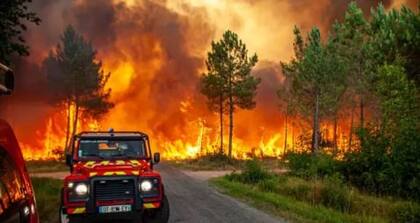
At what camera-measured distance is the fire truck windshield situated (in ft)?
42.8

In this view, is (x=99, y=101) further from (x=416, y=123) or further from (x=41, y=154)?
(x=416, y=123)

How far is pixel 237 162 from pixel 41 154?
2894 cm

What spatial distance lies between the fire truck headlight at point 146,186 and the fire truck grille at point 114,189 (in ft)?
0.69

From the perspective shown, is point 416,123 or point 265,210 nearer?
point 265,210

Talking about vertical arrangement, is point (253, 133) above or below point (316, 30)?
below

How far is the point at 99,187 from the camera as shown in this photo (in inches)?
461

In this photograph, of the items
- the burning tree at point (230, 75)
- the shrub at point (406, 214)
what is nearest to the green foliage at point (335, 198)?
the shrub at point (406, 214)

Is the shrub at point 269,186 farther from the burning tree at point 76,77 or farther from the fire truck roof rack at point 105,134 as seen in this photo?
the burning tree at point 76,77

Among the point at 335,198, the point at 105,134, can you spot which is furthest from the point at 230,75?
the point at 105,134

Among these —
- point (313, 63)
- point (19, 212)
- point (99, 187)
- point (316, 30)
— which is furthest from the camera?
point (316, 30)

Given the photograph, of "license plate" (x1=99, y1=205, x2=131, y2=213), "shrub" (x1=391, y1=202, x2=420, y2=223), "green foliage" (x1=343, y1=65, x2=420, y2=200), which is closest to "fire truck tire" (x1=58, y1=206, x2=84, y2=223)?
"license plate" (x1=99, y1=205, x2=131, y2=213)

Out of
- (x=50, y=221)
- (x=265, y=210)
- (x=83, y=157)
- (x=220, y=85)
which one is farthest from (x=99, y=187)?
(x=220, y=85)

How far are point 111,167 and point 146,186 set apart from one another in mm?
1055

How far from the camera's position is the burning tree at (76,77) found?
56406 mm
